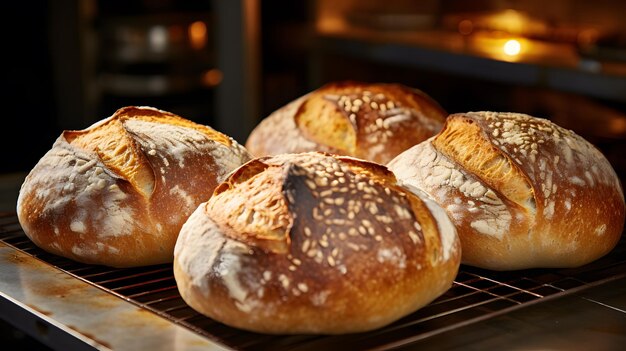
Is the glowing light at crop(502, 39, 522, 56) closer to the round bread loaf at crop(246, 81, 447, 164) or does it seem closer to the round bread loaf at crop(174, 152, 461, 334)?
the round bread loaf at crop(246, 81, 447, 164)

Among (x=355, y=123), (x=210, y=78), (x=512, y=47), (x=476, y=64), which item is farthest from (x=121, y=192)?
(x=210, y=78)

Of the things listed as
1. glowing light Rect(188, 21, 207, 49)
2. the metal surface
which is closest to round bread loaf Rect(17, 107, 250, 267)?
the metal surface

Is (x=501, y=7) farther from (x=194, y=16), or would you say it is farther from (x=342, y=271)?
(x=342, y=271)

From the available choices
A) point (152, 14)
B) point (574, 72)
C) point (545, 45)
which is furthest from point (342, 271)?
point (152, 14)

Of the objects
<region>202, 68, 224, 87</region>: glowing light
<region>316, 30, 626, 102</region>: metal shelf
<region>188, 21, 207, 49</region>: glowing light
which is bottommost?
<region>202, 68, 224, 87</region>: glowing light

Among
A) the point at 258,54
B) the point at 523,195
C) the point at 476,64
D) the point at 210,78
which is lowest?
the point at 210,78

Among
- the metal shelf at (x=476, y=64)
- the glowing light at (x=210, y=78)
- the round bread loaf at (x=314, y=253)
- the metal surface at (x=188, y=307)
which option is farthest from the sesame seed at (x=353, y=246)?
the glowing light at (x=210, y=78)

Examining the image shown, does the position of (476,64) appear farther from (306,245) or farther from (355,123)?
(306,245)

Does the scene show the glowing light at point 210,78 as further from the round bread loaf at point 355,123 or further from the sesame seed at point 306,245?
the sesame seed at point 306,245
